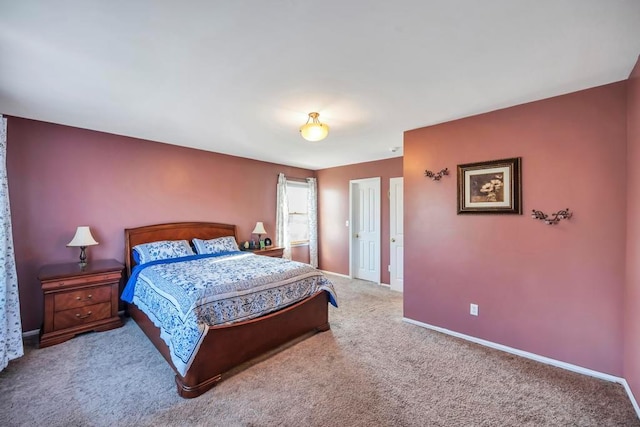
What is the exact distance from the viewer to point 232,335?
2.30 m

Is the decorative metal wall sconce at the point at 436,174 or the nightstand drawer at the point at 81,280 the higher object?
the decorative metal wall sconce at the point at 436,174

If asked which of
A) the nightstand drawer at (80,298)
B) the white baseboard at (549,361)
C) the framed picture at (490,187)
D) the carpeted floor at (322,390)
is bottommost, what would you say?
the carpeted floor at (322,390)

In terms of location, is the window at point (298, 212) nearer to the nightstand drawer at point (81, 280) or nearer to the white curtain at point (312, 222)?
the white curtain at point (312, 222)

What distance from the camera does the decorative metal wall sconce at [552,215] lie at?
238 cm

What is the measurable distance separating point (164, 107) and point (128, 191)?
169 centimetres

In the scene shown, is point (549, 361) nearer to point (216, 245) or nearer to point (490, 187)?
point (490, 187)

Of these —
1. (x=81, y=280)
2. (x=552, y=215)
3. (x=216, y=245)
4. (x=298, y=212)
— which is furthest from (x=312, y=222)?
(x=552, y=215)

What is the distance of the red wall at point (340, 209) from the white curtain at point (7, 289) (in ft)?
15.4

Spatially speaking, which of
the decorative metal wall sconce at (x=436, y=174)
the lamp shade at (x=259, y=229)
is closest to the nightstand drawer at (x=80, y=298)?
the lamp shade at (x=259, y=229)

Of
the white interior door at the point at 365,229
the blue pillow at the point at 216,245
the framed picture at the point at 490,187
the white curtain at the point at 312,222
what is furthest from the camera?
the white curtain at the point at 312,222

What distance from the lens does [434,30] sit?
1.58 meters

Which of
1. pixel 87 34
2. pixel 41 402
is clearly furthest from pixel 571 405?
pixel 87 34

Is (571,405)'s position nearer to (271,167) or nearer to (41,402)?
(41,402)

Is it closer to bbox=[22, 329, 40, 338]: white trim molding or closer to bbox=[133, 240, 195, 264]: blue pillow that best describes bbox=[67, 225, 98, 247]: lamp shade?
bbox=[133, 240, 195, 264]: blue pillow
